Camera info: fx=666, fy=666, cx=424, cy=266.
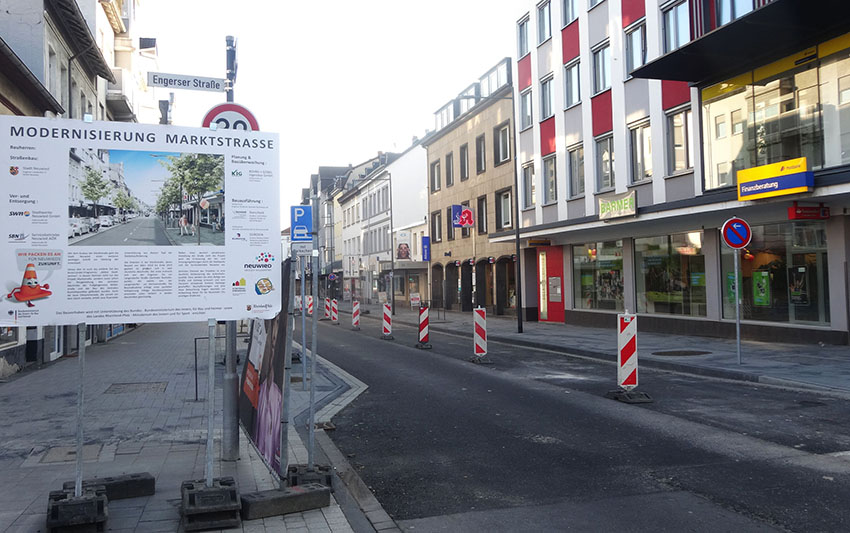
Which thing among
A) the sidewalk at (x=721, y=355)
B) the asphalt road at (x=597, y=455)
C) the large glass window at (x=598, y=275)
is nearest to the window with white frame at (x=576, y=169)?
the large glass window at (x=598, y=275)

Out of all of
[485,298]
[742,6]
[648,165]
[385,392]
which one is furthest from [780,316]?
[485,298]

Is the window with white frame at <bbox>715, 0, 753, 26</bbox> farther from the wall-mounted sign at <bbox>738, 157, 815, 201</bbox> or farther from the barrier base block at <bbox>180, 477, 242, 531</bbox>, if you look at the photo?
the barrier base block at <bbox>180, 477, 242, 531</bbox>

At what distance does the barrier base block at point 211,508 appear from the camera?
14.3 ft

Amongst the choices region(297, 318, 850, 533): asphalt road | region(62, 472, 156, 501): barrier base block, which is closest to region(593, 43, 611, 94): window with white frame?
region(297, 318, 850, 533): asphalt road

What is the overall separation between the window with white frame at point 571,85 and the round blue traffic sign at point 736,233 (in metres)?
12.6

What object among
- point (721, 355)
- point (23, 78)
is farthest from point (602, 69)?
point (23, 78)

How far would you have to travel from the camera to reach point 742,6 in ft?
49.3

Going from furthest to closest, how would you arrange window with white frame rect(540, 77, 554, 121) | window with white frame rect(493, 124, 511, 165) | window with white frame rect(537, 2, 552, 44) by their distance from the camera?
window with white frame rect(493, 124, 511, 165), window with white frame rect(540, 77, 554, 121), window with white frame rect(537, 2, 552, 44)

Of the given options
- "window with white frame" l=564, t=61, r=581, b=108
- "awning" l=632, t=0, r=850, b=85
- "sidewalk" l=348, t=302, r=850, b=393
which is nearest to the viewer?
"sidewalk" l=348, t=302, r=850, b=393

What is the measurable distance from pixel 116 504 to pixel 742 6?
51.8 feet

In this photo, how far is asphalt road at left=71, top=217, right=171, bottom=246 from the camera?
4.39 m

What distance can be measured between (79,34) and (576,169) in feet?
53.9

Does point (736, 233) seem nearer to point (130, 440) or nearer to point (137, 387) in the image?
point (130, 440)

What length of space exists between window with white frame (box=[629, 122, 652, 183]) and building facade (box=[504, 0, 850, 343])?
0.06m
